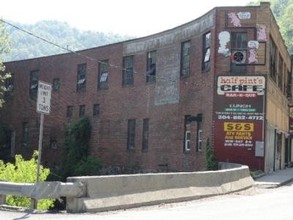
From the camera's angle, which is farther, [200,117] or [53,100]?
[53,100]

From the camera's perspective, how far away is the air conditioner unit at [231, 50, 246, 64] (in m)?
27.3

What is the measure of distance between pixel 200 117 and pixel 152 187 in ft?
50.3

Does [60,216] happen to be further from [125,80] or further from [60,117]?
[60,117]

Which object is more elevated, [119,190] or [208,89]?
[208,89]

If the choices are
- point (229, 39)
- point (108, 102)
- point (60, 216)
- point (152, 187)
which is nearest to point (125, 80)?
point (108, 102)

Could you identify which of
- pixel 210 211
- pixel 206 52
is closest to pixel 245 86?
pixel 206 52

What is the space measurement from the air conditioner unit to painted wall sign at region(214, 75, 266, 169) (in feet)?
2.85

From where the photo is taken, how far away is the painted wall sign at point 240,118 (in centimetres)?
2675

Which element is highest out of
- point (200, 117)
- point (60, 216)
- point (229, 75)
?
point (229, 75)

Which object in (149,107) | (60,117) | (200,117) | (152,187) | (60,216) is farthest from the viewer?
(60,117)

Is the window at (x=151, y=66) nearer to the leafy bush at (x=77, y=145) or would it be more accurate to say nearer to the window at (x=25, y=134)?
the leafy bush at (x=77, y=145)

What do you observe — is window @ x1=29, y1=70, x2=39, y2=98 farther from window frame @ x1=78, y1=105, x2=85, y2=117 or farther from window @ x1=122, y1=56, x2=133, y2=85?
window @ x1=122, y1=56, x2=133, y2=85

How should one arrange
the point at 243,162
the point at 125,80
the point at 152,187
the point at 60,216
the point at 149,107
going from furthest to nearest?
the point at 125,80
the point at 149,107
the point at 243,162
the point at 152,187
the point at 60,216

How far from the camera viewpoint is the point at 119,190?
12773mm
